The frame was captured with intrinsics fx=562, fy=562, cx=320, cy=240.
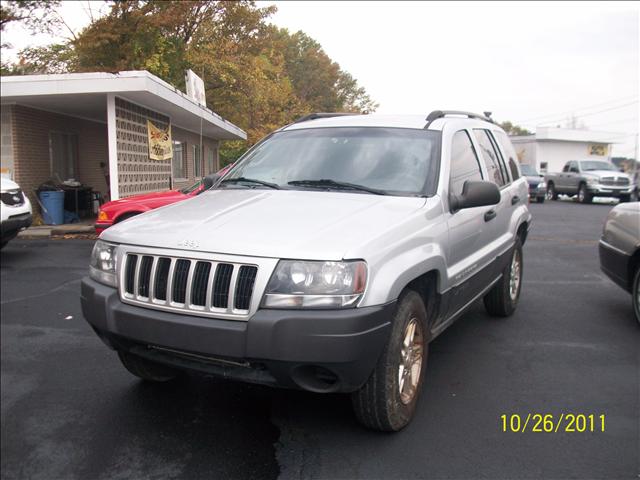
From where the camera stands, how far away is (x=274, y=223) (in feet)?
10.1

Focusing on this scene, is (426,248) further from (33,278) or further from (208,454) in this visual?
(33,278)

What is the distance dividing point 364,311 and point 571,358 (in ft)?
8.79

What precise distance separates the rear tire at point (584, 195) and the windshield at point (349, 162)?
2264 centimetres

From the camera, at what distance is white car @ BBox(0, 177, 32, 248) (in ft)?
29.1

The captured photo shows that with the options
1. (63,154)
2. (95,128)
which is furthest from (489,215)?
(95,128)

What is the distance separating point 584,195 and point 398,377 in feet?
79.2

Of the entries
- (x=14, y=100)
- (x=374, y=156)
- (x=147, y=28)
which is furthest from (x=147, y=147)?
(x=374, y=156)

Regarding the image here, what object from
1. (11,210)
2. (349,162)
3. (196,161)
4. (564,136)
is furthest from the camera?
(564,136)

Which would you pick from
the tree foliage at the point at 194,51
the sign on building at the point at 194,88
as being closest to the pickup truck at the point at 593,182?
the tree foliage at the point at 194,51

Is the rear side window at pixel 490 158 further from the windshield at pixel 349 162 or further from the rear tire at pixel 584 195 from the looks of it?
the rear tire at pixel 584 195

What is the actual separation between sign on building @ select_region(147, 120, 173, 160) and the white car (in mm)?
5588

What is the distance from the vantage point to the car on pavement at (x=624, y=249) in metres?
5.47

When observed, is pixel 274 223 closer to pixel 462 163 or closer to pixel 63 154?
pixel 462 163
